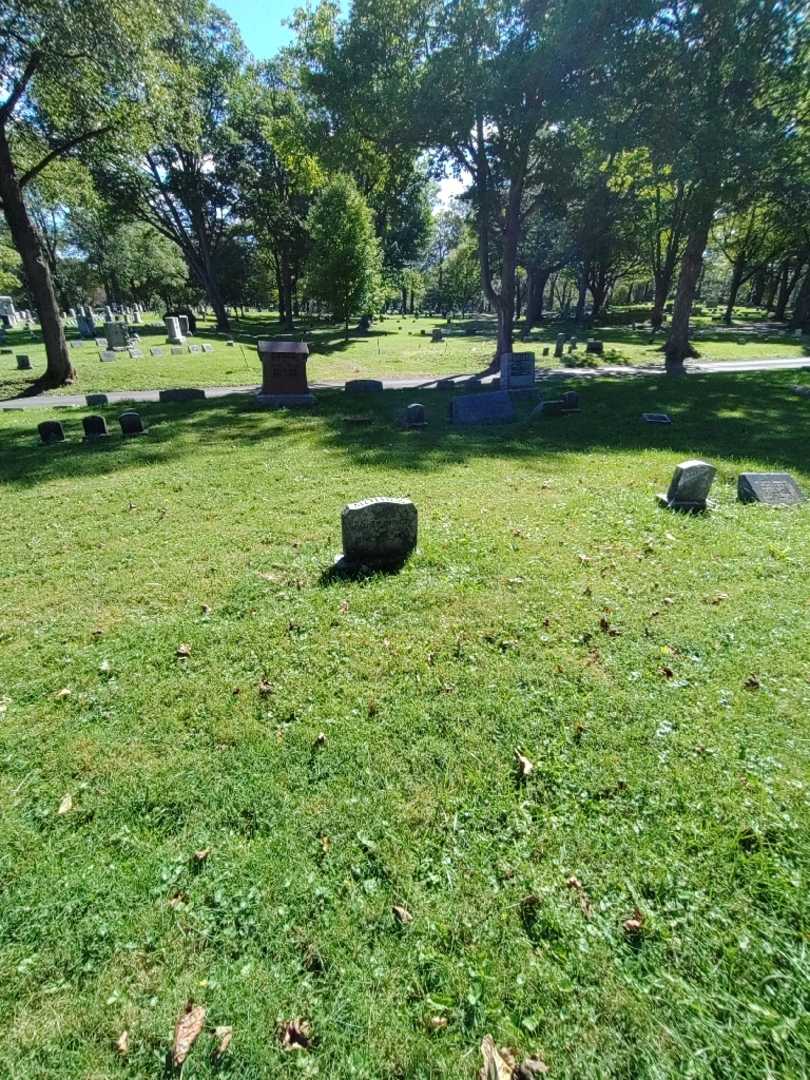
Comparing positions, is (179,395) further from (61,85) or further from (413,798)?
(413,798)

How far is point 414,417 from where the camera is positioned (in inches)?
439

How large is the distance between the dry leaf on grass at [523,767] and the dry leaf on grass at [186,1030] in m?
1.84

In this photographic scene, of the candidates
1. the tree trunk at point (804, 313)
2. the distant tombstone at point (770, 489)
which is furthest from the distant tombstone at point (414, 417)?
the tree trunk at point (804, 313)

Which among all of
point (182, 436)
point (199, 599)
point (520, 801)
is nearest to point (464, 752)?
point (520, 801)

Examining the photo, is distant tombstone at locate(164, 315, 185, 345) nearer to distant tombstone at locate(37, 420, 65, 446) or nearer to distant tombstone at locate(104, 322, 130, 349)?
distant tombstone at locate(104, 322, 130, 349)

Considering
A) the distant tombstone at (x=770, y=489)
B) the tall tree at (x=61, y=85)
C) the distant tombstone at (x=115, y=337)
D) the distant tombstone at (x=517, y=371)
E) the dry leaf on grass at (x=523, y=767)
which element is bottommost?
the dry leaf on grass at (x=523, y=767)

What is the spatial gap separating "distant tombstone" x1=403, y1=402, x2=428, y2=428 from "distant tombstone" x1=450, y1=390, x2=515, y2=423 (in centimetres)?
95

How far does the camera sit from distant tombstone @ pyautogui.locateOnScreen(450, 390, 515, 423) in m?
11.6

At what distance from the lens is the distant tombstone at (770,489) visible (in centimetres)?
667

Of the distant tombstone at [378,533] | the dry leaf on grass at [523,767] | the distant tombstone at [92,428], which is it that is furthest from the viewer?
the distant tombstone at [92,428]

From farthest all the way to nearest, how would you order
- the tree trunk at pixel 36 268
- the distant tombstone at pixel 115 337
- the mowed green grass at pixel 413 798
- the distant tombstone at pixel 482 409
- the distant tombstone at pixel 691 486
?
the distant tombstone at pixel 115 337
the tree trunk at pixel 36 268
the distant tombstone at pixel 482 409
the distant tombstone at pixel 691 486
the mowed green grass at pixel 413 798

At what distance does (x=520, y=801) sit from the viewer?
2793mm

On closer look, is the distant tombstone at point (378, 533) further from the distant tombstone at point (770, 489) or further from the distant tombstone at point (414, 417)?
the distant tombstone at point (414, 417)

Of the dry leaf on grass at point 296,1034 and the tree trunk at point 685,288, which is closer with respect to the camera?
the dry leaf on grass at point 296,1034
